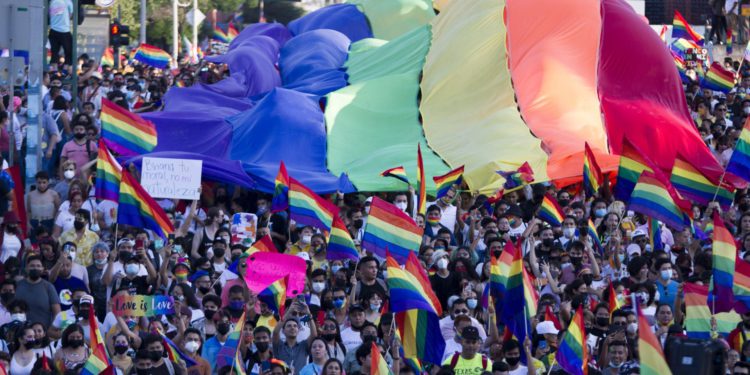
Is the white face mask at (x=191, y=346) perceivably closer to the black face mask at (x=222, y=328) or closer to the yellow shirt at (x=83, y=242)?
the black face mask at (x=222, y=328)

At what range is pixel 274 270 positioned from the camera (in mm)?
15547

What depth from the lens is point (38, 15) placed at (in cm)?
1911

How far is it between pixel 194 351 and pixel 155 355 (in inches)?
25.9

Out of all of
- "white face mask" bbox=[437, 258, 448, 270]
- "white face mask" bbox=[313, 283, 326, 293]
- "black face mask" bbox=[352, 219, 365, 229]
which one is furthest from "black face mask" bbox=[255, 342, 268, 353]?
"black face mask" bbox=[352, 219, 365, 229]

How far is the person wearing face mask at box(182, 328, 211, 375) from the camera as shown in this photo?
47.6 ft

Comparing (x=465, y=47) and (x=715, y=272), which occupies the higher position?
(x=715, y=272)

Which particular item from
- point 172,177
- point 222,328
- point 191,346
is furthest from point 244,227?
point 191,346

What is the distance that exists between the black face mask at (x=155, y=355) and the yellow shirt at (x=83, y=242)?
11.6ft

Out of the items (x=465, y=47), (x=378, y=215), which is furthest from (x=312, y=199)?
(x=465, y=47)

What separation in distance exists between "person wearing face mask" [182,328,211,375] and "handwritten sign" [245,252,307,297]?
2.91 ft

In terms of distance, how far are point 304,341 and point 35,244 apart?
4.10 metres

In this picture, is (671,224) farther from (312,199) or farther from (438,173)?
(438,173)

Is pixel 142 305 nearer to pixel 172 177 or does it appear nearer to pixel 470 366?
pixel 470 366

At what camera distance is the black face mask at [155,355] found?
14.0m
